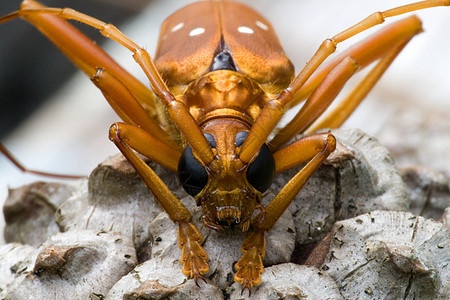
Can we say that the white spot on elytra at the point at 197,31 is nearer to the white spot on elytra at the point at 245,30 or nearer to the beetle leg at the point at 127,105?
the white spot on elytra at the point at 245,30

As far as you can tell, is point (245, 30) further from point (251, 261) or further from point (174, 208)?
point (251, 261)

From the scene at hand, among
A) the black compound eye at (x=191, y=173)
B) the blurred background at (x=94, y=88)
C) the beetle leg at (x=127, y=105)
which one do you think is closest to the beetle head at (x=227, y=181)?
the black compound eye at (x=191, y=173)

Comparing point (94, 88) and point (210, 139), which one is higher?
point (210, 139)

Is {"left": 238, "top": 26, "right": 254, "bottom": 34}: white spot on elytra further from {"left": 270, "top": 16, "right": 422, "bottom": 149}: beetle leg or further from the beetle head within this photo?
the beetle head

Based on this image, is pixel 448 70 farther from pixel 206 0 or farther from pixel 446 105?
pixel 206 0

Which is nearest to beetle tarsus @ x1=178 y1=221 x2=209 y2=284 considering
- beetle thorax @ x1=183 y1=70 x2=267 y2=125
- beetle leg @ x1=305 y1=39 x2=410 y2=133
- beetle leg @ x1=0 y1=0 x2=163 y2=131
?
beetle thorax @ x1=183 y1=70 x2=267 y2=125

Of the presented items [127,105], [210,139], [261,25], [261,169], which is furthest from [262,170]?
[261,25]
